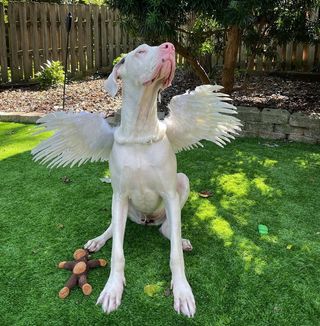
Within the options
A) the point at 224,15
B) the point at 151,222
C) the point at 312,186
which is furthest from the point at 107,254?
the point at 224,15

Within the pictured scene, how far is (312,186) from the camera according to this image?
4.31 meters

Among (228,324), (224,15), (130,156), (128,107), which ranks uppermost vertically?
(224,15)

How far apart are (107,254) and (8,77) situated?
7.03m

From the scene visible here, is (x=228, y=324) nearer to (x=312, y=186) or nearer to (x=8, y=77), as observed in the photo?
(x=312, y=186)

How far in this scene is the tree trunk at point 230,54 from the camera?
5.78 metres

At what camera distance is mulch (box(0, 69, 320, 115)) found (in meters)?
6.91

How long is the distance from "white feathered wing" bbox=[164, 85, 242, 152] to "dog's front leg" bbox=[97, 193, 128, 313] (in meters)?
0.61

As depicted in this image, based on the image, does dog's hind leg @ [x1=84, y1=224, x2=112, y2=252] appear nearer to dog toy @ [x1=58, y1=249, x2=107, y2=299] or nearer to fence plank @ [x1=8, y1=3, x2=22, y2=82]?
dog toy @ [x1=58, y1=249, x2=107, y2=299]

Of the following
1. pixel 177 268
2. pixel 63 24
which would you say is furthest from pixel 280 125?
pixel 63 24

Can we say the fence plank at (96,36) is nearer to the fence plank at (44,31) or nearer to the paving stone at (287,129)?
the fence plank at (44,31)

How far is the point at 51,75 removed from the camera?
872 cm

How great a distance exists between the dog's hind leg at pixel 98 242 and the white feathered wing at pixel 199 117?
931mm

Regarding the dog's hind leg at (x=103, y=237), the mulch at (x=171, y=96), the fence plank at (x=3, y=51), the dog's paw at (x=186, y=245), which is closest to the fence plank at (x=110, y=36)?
the mulch at (x=171, y=96)

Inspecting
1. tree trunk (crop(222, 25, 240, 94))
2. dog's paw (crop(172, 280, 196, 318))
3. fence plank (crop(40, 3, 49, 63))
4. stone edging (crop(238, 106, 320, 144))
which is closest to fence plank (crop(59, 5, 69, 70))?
fence plank (crop(40, 3, 49, 63))
